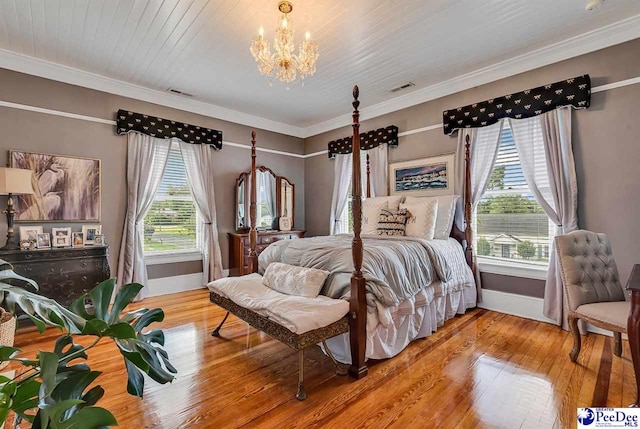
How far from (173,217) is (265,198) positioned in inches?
59.4

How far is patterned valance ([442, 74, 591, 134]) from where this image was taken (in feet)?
9.77

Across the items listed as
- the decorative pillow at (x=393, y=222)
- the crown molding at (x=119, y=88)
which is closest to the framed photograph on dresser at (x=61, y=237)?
the crown molding at (x=119, y=88)

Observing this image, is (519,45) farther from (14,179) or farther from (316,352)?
(14,179)

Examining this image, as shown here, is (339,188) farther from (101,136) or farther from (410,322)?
(101,136)

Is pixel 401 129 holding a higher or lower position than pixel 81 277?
higher

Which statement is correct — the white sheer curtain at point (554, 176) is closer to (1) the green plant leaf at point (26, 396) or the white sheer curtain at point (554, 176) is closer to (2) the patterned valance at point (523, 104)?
(2) the patterned valance at point (523, 104)

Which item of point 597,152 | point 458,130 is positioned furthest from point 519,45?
point 597,152

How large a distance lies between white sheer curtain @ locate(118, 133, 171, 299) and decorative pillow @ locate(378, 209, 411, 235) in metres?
3.09

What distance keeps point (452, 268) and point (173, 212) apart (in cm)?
385

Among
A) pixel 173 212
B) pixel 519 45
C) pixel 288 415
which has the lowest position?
pixel 288 415

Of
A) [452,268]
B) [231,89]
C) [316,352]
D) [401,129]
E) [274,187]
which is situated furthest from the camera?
[274,187]

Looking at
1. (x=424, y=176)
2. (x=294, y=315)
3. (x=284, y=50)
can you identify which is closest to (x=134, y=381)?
(x=294, y=315)

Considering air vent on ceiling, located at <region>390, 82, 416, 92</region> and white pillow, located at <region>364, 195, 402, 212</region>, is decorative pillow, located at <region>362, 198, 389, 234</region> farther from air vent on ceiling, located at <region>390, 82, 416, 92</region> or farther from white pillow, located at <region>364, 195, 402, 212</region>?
air vent on ceiling, located at <region>390, 82, 416, 92</region>

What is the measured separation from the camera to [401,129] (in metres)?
4.54
